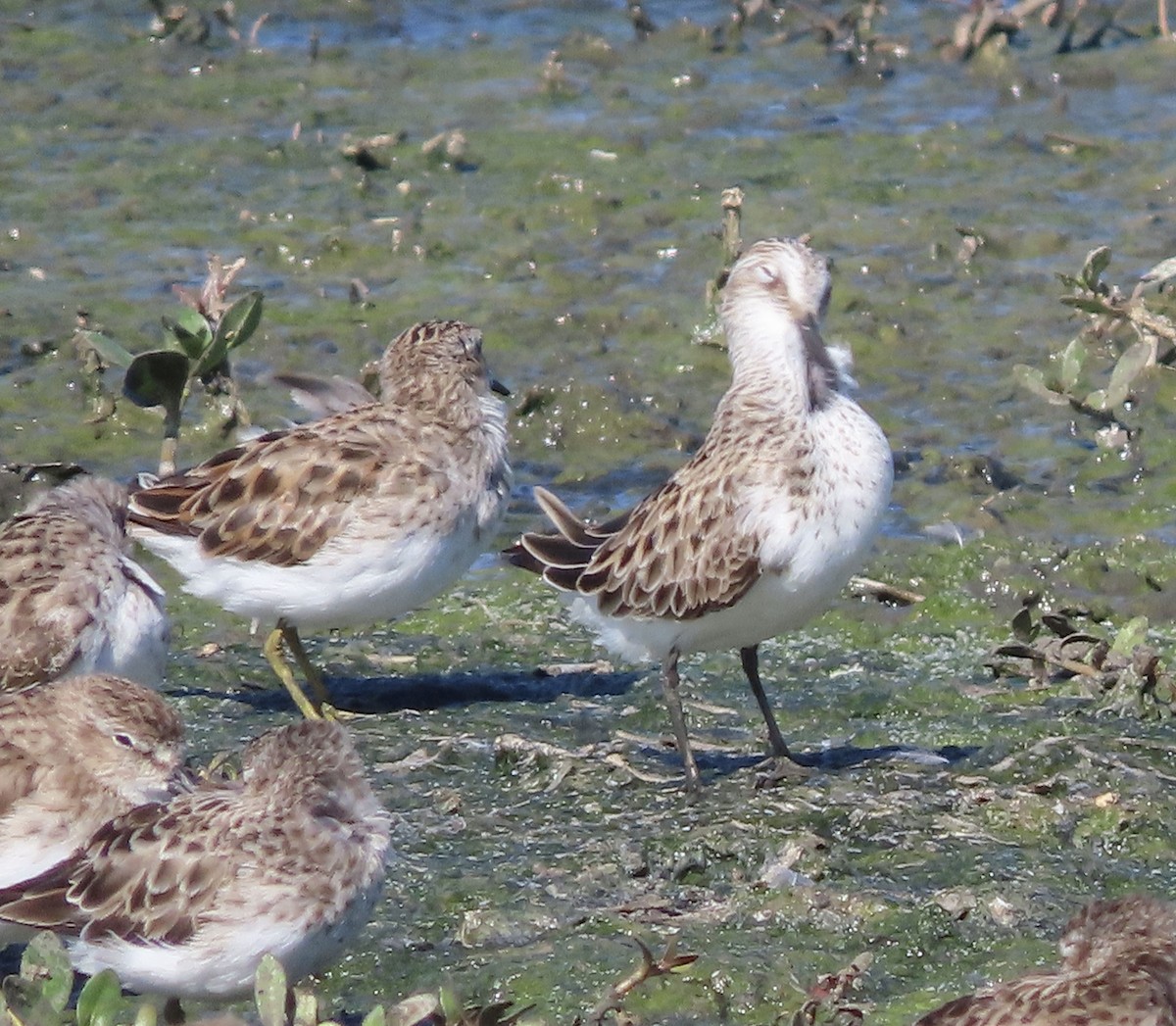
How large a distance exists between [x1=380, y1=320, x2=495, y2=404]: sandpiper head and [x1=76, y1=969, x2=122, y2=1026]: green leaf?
391 cm

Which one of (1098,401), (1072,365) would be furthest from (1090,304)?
(1098,401)

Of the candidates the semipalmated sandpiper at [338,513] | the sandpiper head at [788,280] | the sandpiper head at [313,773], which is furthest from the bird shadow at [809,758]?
the sandpiper head at [313,773]

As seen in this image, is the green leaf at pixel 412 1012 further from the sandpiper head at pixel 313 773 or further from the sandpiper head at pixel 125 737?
the sandpiper head at pixel 125 737

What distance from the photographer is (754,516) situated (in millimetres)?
7246

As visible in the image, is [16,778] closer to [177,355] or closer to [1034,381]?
[177,355]

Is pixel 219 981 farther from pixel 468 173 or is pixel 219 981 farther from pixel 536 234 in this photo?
pixel 468 173

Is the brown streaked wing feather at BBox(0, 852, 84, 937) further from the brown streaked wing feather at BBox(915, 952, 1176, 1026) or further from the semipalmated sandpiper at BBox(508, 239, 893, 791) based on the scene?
the semipalmated sandpiper at BBox(508, 239, 893, 791)

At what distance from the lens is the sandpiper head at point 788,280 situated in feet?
25.2

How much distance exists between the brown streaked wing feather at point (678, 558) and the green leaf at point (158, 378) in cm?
232

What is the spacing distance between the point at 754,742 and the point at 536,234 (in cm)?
553

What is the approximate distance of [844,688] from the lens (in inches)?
336

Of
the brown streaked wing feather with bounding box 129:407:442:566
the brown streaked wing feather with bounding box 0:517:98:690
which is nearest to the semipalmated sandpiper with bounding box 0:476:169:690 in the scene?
the brown streaked wing feather with bounding box 0:517:98:690

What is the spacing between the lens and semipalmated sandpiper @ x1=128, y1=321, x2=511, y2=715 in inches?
318

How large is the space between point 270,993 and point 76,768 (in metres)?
1.57
